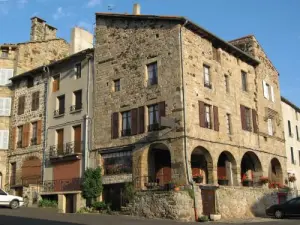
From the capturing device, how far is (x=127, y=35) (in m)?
24.8

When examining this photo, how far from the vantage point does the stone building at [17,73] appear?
3009 centimetres

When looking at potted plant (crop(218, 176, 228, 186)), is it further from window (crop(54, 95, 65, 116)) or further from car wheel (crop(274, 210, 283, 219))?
window (crop(54, 95, 65, 116))

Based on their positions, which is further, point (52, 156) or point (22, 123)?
point (22, 123)

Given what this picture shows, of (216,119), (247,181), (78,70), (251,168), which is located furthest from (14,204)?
(251,168)

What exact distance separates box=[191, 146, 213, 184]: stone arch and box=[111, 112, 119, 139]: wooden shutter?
473 centimetres

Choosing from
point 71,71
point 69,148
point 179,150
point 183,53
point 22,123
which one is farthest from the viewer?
point 22,123

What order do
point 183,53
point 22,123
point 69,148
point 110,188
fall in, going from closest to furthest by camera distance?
point 183,53 → point 110,188 → point 69,148 → point 22,123

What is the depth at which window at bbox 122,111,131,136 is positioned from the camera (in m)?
23.4

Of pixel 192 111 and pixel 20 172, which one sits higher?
pixel 192 111

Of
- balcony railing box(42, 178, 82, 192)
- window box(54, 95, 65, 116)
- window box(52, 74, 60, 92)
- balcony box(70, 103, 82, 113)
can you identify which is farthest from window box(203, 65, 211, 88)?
window box(52, 74, 60, 92)

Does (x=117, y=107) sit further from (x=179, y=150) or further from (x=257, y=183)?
(x=257, y=183)

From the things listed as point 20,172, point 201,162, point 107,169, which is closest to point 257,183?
point 201,162

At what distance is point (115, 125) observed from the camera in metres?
24.0

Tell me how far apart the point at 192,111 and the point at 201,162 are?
4.13 metres
